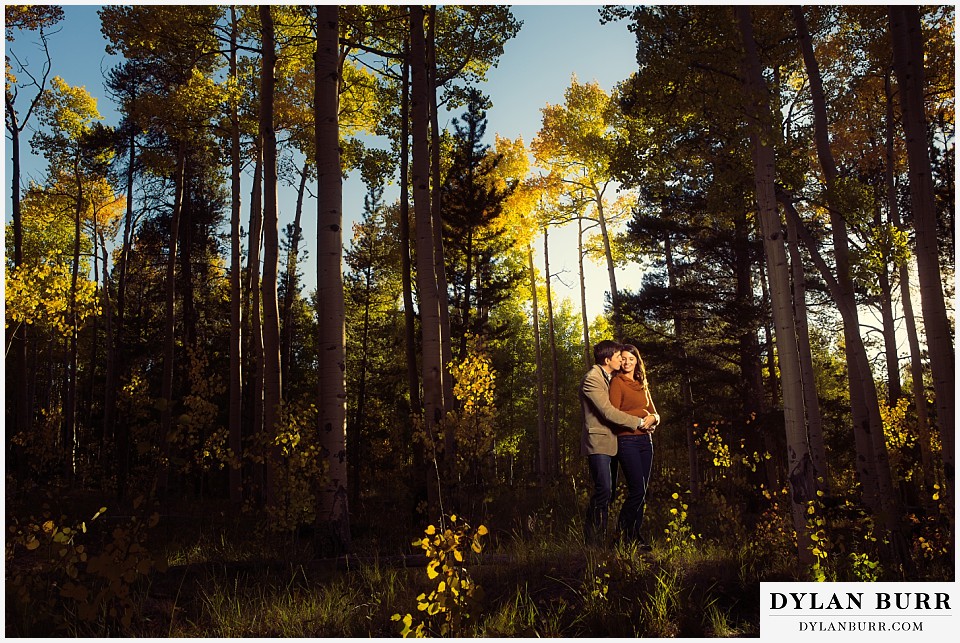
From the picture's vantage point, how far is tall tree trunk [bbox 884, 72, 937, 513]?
8250 millimetres

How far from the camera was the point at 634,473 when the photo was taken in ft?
16.5

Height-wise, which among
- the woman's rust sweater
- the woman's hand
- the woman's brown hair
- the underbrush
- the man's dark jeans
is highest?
the woman's brown hair

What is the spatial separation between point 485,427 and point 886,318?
25.1ft

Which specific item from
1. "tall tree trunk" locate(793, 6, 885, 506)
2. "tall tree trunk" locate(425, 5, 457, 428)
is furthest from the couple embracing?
"tall tree trunk" locate(425, 5, 457, 428)

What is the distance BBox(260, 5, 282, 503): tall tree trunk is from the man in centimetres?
428

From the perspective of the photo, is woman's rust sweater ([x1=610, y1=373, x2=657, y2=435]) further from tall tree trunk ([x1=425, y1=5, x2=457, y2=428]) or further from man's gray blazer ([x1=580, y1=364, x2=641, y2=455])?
tall tree trunk ([x1=425, y1=5, x2=457, y2=428])

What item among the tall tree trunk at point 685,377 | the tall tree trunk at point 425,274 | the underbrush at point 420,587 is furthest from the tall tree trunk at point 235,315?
the tall tree trunk at point 685,377

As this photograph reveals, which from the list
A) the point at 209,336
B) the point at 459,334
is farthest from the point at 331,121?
the point at 209,336

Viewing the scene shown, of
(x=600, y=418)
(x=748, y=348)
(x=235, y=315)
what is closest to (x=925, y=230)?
(x=600, y=418)

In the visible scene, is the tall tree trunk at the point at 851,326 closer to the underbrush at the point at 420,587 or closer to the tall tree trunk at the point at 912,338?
the tall tree trunk at the point at 912,338

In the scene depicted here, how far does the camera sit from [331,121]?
579 centimetres

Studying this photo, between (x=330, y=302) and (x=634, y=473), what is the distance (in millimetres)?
3024

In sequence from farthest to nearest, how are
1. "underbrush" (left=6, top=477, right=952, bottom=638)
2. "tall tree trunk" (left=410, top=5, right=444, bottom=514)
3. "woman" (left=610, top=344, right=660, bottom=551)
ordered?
"tall tree trunk" (left=410, top=5, right=444, bottom=514) → "woman" (left=610, top=344, right=660, bottom=551) → "underbrush" (left=6, top=477, right=952, bottom=638)

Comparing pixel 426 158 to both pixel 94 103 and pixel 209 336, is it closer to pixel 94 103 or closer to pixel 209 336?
pixel 94 103
